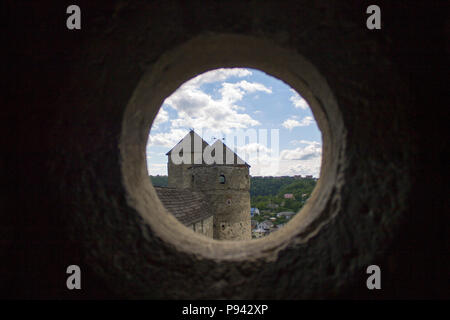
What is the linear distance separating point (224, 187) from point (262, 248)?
45.9 feet

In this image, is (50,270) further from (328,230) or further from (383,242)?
(383,242)

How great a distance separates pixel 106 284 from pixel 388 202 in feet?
4.99

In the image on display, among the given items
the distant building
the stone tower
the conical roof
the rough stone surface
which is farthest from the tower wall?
the rough stone surface

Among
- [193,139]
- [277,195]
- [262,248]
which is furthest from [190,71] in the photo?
[277,195]

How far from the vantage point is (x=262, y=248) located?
1.43 m

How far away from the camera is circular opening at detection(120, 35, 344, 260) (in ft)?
4.51

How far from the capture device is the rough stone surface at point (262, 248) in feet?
4.18

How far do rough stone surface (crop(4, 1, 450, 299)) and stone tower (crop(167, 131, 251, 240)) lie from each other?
44.4 ft

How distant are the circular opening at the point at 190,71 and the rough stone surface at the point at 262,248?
2 cm

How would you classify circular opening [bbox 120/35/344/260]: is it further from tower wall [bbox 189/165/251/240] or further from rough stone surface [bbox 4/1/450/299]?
tower wall [bbox 189/165/251/240]

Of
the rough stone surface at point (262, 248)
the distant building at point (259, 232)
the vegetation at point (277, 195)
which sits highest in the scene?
the rough stone surface at point (262, 248)

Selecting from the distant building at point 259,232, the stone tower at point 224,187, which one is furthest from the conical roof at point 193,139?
the distant building at point 259,232

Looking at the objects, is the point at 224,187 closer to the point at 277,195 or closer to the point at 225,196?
the point at 225,196

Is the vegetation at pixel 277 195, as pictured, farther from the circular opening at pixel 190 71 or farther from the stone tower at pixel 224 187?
the circular opening at pixel 190 71
